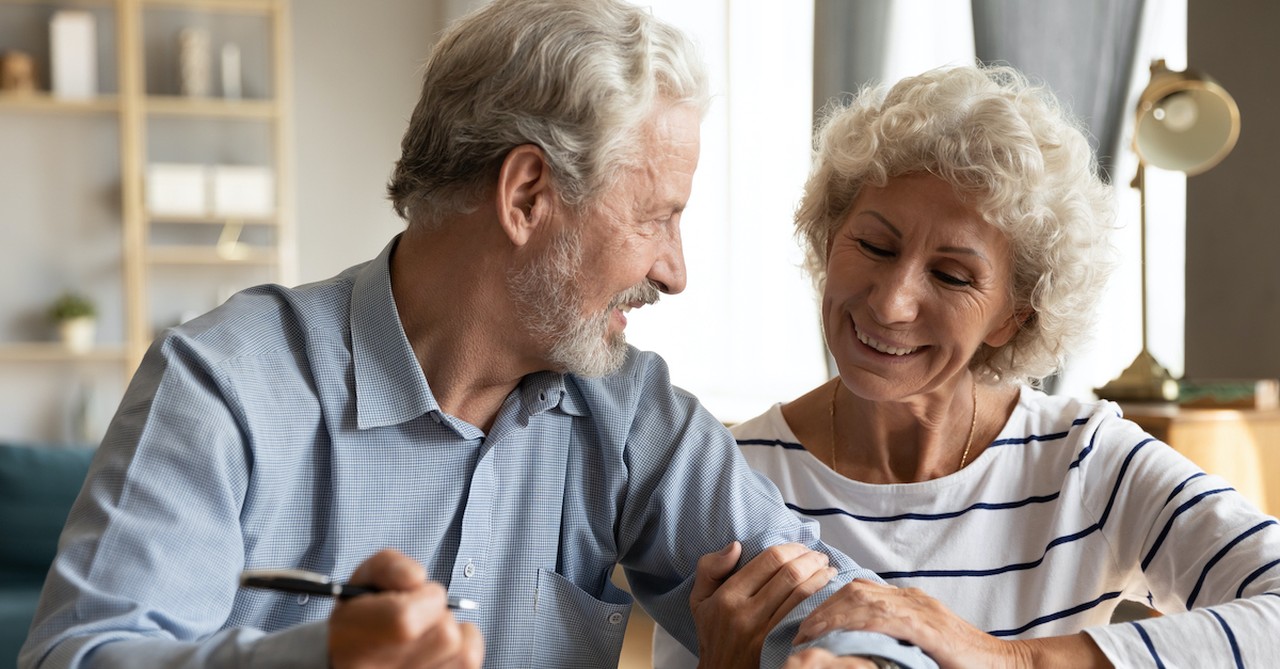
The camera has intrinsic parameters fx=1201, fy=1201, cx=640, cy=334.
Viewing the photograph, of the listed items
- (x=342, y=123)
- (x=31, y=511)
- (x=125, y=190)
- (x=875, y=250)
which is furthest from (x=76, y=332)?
(x=875, y=250)

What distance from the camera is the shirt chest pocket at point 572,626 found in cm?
145

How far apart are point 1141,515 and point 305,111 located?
5406 mm

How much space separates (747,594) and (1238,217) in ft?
9.32

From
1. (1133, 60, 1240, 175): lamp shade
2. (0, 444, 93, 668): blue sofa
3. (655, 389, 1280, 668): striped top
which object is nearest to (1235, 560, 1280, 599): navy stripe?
(655, 389, 1280, 668): striped top

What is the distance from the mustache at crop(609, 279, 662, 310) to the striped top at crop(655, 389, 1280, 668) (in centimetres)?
44

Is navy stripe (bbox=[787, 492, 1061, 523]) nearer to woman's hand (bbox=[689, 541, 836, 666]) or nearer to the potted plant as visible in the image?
woman's hand (bbox=[689, 541, 836, 666])

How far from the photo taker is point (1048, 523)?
1.74 m

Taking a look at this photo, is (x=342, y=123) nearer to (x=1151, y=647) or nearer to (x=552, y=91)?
(x=552, y=91)

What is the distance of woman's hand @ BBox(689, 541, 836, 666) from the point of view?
4.59ft

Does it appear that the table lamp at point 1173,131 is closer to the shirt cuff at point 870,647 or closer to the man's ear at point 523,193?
the shirt cuff at point 870,647

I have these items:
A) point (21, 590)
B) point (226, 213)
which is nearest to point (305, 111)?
point (226, 213)

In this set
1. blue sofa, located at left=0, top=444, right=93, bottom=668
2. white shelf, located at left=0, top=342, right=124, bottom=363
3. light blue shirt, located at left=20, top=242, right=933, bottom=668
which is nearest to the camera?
light blue shirt, located at left=20, top=242, right=933, bottom=668

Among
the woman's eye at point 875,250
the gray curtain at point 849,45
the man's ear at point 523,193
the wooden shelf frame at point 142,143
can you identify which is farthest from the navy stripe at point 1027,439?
the wooden shelf frame at point 142,143

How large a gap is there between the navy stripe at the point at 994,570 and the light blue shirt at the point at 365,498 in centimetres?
22
